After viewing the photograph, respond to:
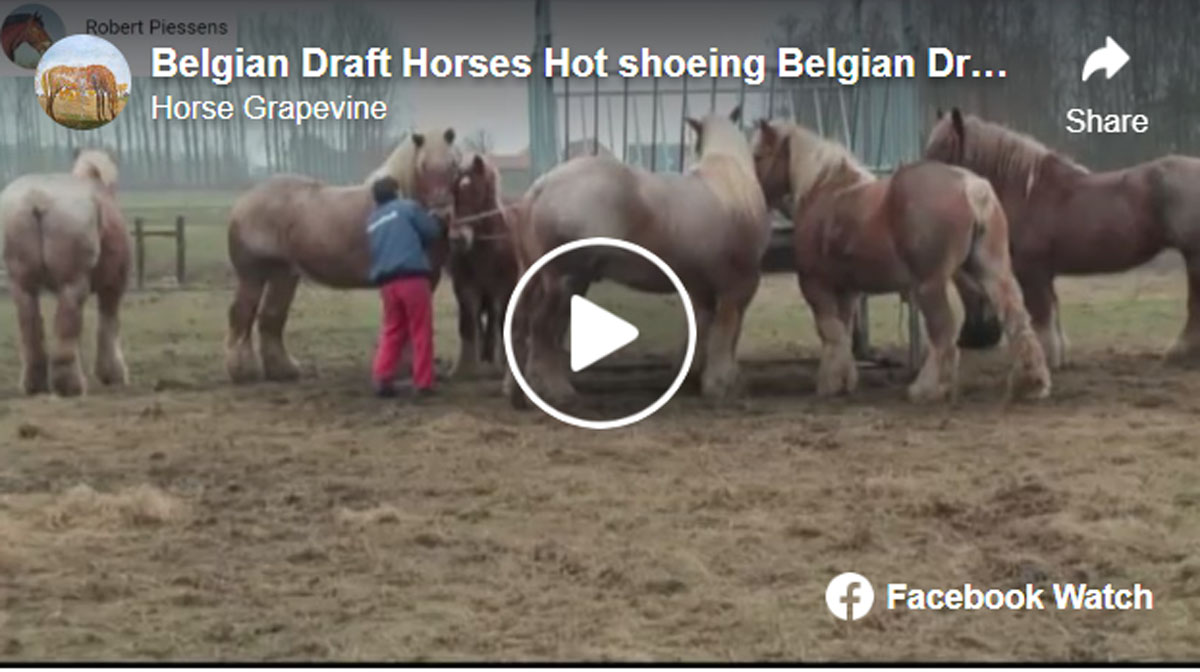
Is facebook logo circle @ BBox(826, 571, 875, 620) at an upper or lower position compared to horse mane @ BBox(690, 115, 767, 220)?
lower

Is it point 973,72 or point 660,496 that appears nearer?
point 973,72

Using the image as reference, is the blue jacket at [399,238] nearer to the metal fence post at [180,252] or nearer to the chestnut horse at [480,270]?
the chestnut horse at [480,270]

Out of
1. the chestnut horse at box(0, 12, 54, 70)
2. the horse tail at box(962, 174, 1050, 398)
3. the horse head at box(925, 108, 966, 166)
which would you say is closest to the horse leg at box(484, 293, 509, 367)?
the horse head at box(925, 108, 966, 166)

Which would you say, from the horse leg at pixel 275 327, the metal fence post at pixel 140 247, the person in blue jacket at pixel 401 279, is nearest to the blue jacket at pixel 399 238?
the person in blue jacket at pixel 401 279

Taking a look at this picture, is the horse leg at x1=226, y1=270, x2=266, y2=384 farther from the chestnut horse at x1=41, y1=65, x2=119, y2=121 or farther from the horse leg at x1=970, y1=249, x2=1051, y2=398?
the horse leg at x1=970, y1=249, x2=1051, y2=398

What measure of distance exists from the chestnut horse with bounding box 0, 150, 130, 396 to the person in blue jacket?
34cm

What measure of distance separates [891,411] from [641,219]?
483 mm

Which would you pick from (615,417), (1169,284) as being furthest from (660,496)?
(1169,284)

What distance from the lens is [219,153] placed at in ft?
5.45

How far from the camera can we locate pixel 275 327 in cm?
203

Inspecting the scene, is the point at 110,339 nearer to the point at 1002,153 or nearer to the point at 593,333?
the point at 593,333

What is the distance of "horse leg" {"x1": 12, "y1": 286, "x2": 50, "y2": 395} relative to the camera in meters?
1.84

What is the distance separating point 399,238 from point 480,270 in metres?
0.30

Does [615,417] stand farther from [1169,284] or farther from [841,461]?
[1169,284]
